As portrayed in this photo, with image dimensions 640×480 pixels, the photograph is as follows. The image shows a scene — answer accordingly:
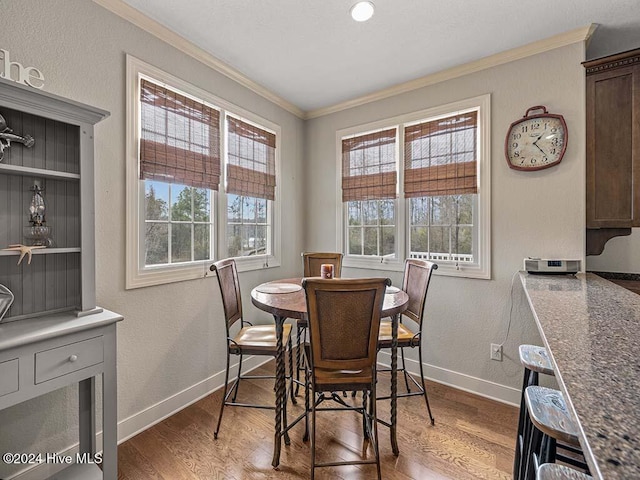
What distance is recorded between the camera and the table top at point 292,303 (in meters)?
1.72

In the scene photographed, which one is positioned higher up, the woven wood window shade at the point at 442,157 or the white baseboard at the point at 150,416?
the woven wood window shade at the point at 442,157

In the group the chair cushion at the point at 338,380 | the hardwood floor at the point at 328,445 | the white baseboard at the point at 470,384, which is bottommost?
the hardwood floor at the point at 328,445

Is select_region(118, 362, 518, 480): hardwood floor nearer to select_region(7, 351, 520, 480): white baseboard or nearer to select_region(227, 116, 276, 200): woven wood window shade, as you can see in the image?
select_region(7, 351, 520, 480): white baseboard

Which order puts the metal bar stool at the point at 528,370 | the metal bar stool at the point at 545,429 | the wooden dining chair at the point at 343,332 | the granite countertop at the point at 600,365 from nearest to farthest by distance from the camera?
the granite countertop at the point at 600,365 → the metal bar stool at the point at 545,429 → the metal bar stool at the point at 528,370 → the wooden dining chair at the point at 343,332

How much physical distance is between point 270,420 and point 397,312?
1265 mm

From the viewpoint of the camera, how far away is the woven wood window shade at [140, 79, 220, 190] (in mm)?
2115

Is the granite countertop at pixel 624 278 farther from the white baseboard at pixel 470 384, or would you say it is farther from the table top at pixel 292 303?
the table top at pixel 292 303

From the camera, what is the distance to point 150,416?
2.11 metres

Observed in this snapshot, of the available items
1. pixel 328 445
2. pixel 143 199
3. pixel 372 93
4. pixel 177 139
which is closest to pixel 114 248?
pixel 143 199

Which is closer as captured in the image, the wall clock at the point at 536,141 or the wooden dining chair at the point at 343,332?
the wooden dining chair at the point at 343,332

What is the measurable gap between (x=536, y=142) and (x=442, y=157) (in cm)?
70

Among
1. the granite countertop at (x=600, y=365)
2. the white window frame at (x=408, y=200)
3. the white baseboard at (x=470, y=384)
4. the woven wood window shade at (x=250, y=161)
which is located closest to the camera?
the granite countertop at (x=600, y=365)

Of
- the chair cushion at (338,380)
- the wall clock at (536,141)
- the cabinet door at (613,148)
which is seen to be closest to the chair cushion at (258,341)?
the chair cushion at (338,380)

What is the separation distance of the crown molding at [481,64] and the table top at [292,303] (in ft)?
6.44
